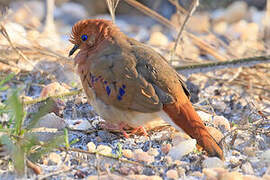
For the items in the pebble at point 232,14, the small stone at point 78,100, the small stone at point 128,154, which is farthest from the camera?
the pebble at point 232,14

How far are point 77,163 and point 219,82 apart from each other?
7.46ft

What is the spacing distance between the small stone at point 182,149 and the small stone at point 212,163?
0.40 feet

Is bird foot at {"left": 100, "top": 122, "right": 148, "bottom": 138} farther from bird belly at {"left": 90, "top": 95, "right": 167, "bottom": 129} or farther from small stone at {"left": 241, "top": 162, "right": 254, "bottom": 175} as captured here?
small stone at {"left": 241, "top": 162, "right": 254, "bottom": 175}

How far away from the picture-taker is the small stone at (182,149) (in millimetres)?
2501

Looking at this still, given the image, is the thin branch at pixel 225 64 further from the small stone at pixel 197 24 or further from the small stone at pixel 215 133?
the small stone at pixel 197 24

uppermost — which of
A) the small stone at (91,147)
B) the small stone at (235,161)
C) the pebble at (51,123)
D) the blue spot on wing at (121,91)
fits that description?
the blue spot on wing at (121,91)

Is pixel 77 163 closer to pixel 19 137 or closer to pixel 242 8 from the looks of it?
pixel 19 137

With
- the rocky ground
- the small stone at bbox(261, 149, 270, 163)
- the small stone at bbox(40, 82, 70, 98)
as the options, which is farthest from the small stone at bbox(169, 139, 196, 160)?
the small stone at bbox(40, 82, 70, 98)

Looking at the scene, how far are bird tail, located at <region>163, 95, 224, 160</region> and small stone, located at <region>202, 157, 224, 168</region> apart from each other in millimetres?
84

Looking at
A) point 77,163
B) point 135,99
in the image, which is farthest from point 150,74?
point 77,163

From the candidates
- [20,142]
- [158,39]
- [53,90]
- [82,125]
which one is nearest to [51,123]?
[82,125]

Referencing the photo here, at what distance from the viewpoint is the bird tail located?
2545 millimetres

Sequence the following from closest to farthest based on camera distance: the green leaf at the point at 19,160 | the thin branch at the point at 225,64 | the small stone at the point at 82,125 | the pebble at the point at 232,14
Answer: the green leaf at the point at 19,160 < the small stone at the point at 82,125 < the thin branch at the point at 225,64 < the pebble at the point at 232,14

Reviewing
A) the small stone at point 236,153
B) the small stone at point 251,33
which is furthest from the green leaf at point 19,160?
the small stone at point 251,33
